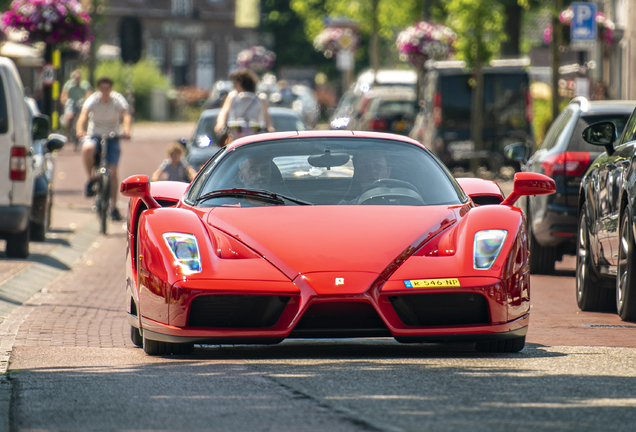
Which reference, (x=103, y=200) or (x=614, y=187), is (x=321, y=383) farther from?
A: (x=103, y=200)

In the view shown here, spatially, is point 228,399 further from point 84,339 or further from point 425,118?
point 425,118

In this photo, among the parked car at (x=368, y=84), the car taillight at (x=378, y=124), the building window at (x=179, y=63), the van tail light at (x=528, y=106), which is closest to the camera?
the van tail light at (x=528, y=106)

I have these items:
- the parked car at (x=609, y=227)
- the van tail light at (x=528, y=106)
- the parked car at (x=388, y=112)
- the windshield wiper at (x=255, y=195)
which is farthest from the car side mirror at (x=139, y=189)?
the parked car at (x=388, y=112)

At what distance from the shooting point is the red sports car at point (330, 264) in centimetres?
618

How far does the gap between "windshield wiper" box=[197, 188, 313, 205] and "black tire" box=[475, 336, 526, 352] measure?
1.21 metres

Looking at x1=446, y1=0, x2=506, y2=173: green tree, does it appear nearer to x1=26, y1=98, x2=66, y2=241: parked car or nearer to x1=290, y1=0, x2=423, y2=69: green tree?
x1=26, y1=98, x2=66, y2=241: parked car

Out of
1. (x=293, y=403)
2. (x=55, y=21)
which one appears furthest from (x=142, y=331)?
(x=55, y=21)

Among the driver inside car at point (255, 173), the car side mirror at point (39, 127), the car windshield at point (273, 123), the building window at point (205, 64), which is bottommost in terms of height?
the building window at point (205, 64)

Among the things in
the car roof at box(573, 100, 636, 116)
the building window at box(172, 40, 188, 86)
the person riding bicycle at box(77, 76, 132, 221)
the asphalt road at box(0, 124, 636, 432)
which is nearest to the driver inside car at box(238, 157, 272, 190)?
the asphalt road at box(0, 124, 636, 432)

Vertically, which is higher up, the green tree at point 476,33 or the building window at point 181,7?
the building window at point 181,7

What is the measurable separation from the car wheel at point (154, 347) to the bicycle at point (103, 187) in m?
9.44

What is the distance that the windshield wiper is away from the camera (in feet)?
22.9

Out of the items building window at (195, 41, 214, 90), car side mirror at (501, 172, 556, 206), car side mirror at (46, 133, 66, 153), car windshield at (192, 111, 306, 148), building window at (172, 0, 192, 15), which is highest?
building window at (172, 0, 192, 15)

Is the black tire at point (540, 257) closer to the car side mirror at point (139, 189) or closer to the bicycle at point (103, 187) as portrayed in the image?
the car side mirror at point (139, 189)
